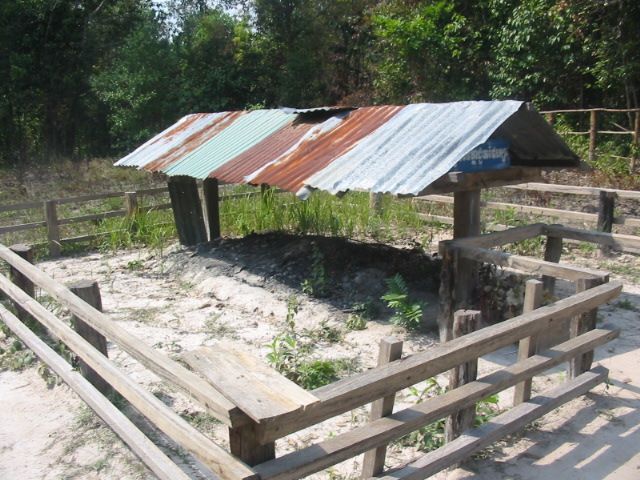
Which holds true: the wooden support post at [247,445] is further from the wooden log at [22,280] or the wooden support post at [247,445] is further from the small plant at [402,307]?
the wooden log at [22,280]

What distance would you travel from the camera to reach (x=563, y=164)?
7.28 m

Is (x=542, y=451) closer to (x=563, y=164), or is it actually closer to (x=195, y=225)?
(x=563, y=164)

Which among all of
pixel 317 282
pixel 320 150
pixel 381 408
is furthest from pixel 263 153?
pixel 381 408

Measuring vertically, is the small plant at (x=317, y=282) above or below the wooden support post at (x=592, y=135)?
below

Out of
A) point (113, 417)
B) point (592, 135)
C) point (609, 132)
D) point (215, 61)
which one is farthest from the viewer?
point (215, 61)

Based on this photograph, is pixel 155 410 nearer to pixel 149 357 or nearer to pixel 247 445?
pixel 149 357

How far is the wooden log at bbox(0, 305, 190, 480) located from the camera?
358cm

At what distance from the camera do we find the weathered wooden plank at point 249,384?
2.66 meters

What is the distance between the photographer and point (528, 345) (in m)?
4.47

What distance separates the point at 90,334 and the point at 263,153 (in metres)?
4.03

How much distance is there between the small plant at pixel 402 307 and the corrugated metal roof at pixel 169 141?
528 centimetres

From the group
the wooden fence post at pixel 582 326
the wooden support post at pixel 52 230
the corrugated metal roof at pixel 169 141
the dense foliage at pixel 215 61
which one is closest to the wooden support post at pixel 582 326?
the wooden fence post at pixel 582 326

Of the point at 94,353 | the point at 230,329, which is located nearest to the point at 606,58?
the point at 230,329

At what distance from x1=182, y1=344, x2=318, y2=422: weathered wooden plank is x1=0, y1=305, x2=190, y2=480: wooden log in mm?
776
